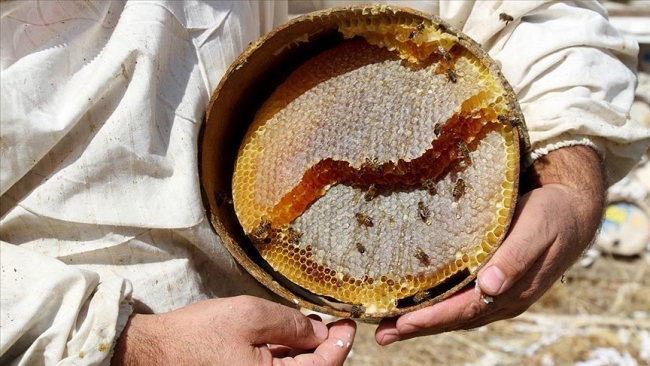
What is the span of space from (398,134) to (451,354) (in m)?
2.87

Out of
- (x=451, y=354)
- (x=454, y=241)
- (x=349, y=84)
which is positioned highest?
(x=349, y=84)

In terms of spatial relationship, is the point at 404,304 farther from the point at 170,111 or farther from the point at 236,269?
the point at 170,111

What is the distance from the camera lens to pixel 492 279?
1404 millimetres

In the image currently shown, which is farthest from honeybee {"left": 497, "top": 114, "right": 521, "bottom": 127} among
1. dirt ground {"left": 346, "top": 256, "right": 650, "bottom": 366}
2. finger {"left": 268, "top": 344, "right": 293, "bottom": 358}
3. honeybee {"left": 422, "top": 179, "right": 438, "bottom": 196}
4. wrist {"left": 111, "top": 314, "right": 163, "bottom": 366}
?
dirt ground {"left": 346, "top": 256, "right": 650, "bottom": 366}

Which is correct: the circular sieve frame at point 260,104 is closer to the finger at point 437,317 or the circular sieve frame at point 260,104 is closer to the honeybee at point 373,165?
the finger at point 437,317

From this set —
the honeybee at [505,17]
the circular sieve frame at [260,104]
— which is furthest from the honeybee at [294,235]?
the honeybee at [505,17]

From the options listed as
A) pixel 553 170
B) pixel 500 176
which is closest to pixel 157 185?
pixel 500 176

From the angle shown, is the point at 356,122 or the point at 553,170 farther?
the point at 553,170

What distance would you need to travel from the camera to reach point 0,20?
1430 mm

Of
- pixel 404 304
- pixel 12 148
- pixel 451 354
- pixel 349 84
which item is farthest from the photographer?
pixel 451 354

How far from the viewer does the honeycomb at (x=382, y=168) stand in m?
1.47

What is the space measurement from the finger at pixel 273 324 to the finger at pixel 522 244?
0.42 m

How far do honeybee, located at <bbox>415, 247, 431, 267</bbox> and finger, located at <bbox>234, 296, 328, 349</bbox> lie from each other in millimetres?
303

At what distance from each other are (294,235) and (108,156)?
0.47 m
